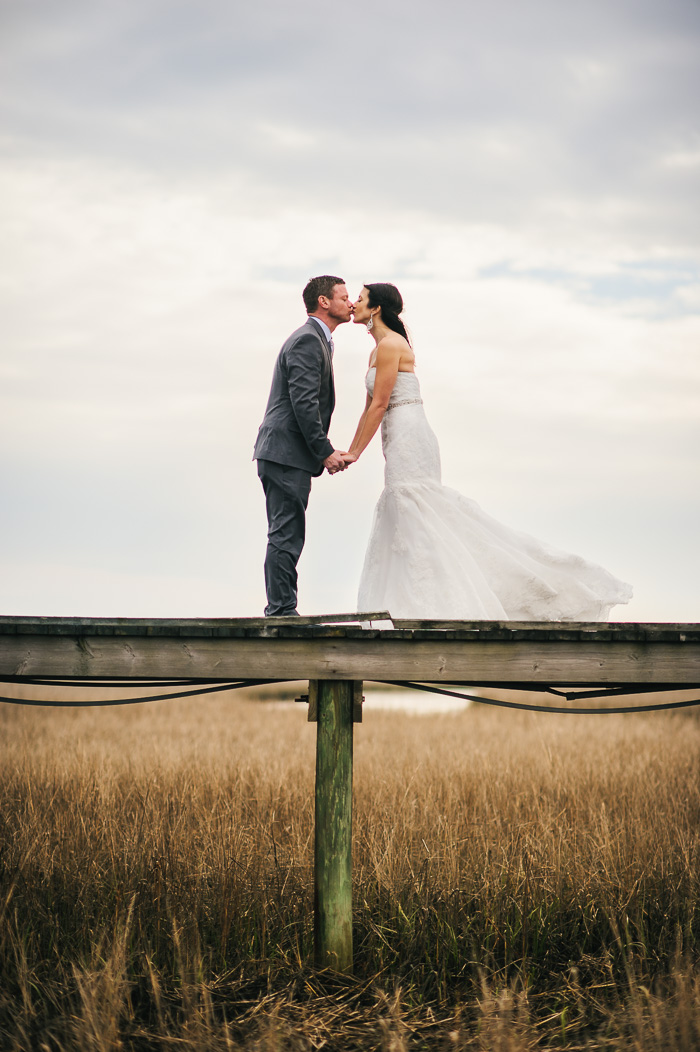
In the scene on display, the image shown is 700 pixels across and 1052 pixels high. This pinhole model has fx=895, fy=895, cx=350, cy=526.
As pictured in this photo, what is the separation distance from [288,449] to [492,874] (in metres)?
2.90

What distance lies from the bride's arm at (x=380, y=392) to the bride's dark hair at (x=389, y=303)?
0.29 metres

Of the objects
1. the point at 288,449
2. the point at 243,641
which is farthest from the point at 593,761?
the point at 243,641

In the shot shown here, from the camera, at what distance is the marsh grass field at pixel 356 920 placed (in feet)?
12.6

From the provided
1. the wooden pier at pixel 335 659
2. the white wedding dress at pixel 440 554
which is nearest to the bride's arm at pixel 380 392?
the white wedding dress at pixel 440 554

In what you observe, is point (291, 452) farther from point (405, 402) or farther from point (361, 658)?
point (361, 658)

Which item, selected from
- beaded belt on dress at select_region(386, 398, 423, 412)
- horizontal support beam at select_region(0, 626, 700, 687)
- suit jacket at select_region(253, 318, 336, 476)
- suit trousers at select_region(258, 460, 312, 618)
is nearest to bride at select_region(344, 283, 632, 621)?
beaded belt on dress at select_region(386, 398, 423, 412)

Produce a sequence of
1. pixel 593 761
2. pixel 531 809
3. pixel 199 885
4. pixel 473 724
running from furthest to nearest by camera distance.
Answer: pixel 473 724 < pixel 593 761 < pixel 531 809 < pixel 199 885

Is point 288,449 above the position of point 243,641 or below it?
above

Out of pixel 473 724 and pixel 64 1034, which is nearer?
pixel 64 1034

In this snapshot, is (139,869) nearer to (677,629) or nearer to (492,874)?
(492,874)

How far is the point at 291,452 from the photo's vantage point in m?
5.89

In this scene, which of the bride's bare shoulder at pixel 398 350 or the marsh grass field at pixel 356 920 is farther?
A: the bride's bare shoulder at pixel 398 350

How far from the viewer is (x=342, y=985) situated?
429 cm

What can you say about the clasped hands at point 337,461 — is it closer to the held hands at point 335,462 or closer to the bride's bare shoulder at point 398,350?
the held hands at point 335,462
